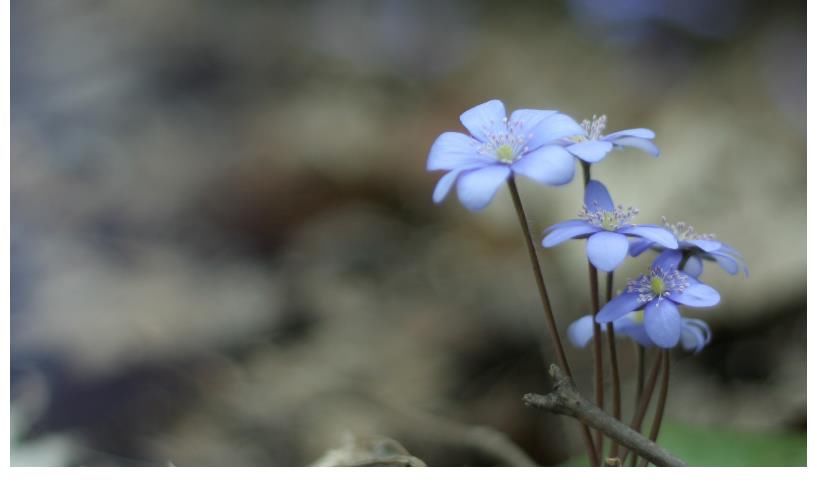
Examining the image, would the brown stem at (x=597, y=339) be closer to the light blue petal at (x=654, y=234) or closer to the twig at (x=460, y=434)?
the light blue petal at (x=654, y=234)

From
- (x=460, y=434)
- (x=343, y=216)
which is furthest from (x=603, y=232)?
(x=343, y=216)

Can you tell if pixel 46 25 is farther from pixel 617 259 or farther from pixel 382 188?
pixel 617 259

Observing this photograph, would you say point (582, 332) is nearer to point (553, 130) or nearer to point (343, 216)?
point (553, 130)

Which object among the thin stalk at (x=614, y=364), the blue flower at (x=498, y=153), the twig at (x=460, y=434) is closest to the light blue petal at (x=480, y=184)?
the blue flower at (x=498, y=153)

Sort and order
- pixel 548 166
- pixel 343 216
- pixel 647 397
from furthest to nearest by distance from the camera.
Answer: pixel 343 216 < pixel 647 397 < pixel 548 166

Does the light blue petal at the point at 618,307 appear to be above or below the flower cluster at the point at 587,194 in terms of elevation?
below

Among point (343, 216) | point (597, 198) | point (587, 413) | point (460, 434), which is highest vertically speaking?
point (343, 216)

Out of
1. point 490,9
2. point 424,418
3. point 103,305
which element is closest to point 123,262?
point 103,305
